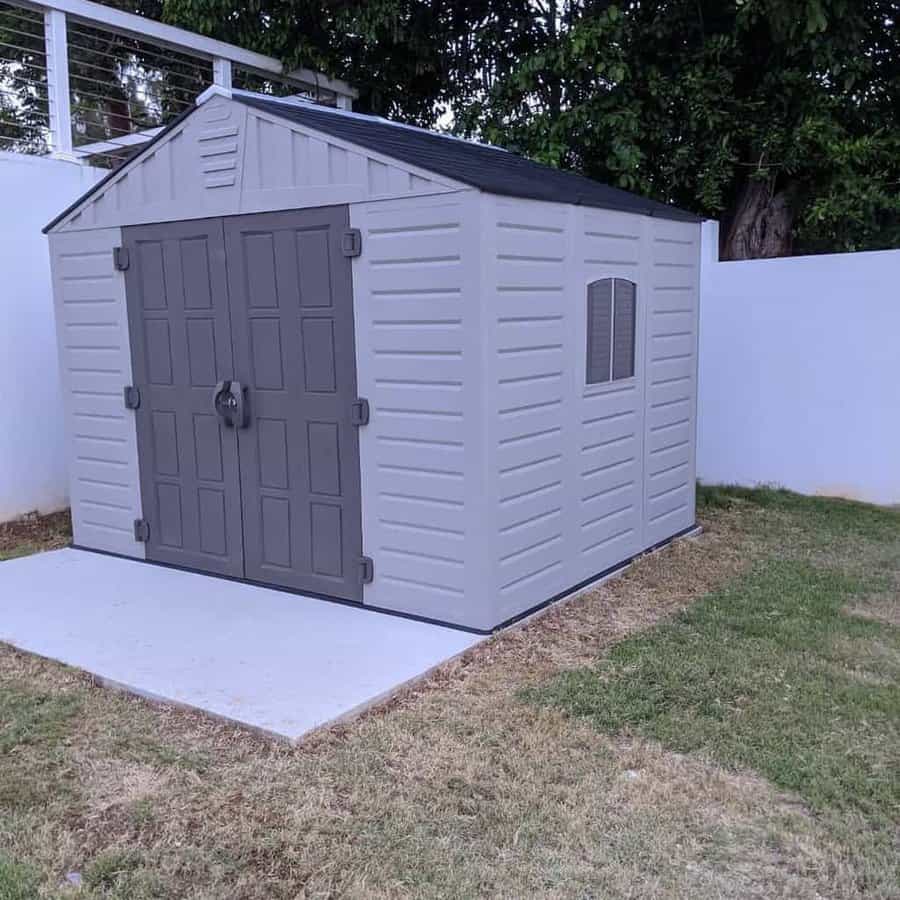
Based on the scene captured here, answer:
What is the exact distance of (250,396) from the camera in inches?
182

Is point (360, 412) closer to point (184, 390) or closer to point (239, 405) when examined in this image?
point (239, 405)

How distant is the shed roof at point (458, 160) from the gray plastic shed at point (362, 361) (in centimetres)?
3

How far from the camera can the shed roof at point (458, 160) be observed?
13.1 ft

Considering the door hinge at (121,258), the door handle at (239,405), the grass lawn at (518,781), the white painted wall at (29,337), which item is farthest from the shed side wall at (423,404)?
the white painted wall at (29,337)

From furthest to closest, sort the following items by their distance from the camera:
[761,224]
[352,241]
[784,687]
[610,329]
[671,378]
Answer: [761,224], [671,378], [610,329], [352,241], [784,687]

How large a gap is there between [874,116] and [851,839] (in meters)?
7.09

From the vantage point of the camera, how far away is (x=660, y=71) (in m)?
8.09

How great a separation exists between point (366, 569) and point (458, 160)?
6.86 feet

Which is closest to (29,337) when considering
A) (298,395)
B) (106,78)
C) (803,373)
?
(298,395)

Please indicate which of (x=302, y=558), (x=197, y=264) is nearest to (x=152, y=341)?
(x=197, y=264)

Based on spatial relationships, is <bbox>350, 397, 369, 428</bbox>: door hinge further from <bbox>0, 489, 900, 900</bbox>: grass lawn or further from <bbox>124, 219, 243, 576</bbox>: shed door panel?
<bbox>0, 489, 900, 900</bbox>: grass lawn

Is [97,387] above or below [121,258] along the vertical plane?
below

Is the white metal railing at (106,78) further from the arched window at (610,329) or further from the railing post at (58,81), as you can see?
the arched window at (610,329)

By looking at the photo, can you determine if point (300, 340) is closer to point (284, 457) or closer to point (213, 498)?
point (284, 457)
